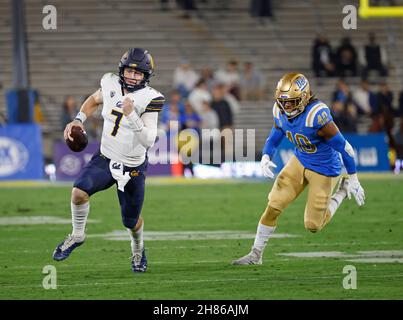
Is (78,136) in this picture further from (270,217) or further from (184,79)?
(184,79)

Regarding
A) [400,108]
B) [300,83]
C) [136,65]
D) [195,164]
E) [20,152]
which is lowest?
[195,164]

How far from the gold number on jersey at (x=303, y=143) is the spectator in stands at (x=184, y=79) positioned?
12.3m

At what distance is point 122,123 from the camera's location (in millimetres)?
8898

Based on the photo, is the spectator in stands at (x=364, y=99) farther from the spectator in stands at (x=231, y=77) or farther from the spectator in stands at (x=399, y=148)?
the spectator in stands at (x=231, y=77)

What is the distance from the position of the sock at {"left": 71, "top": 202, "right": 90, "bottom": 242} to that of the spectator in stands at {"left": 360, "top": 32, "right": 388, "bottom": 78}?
1389cm

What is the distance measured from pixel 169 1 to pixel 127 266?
16.2 metres

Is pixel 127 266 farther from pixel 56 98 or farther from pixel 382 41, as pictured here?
pixel 382 41

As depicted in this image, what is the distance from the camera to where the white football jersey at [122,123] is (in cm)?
883

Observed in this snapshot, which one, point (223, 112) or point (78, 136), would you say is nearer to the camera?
point (78, 136)

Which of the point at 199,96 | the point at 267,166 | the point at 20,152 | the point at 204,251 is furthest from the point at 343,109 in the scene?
the point at 267,166

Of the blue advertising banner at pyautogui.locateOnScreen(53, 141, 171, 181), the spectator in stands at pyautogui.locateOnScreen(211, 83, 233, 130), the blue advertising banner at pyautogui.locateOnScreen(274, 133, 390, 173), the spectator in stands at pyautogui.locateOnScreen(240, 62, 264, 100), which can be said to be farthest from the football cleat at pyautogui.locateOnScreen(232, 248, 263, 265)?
the spectator in stands at pyautogui.locateOnScreen(240, 62, 264, 100)

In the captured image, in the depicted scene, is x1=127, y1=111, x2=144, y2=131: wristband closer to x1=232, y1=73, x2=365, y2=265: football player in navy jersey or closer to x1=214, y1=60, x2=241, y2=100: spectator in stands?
x1=232, y1=73, x2=365, y2=265: football player in navy jersey

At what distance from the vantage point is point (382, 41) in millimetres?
24594

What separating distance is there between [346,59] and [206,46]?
368 centimetres
